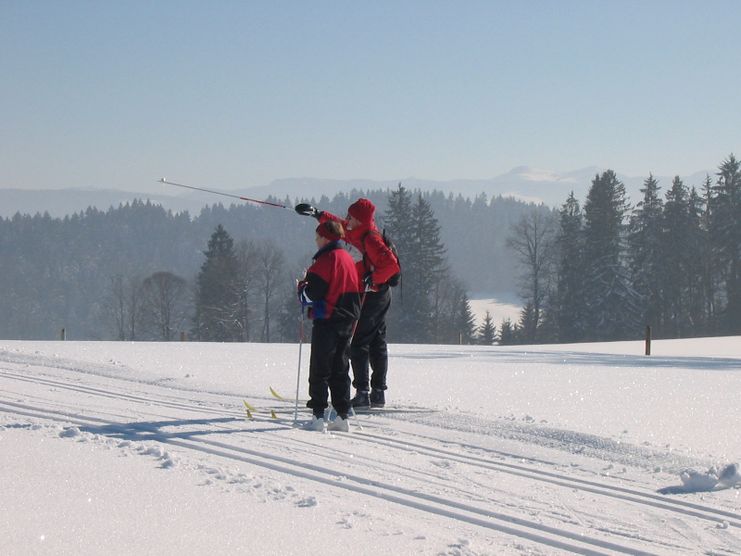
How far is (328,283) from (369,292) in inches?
49.7

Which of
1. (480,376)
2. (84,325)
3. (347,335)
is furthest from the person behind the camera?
(84,325)

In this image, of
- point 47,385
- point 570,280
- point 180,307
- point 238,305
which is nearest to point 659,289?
point 570,280

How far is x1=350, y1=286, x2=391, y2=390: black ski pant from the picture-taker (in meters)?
8.83

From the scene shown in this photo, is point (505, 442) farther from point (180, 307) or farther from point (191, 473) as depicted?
point (180, 307)

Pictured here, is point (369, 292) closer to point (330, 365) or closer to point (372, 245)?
point (372, 245)

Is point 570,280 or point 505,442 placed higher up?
point 570,280

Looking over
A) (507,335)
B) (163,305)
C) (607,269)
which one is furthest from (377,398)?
(163,305)

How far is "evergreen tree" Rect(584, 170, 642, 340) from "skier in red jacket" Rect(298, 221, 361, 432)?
5065 centimetres

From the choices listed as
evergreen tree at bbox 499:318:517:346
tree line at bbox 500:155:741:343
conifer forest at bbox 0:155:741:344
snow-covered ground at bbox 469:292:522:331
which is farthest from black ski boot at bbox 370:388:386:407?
snow-covered ground at bbox 469:292:522:331

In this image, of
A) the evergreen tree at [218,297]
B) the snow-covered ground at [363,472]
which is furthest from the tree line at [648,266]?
the snow-covered ground at [363,472]

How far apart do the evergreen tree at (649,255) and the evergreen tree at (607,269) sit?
95 cm

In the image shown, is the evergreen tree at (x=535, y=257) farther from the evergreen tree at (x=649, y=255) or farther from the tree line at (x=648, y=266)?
the evergreen tree at (x=649, y=255)

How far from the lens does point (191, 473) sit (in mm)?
5672

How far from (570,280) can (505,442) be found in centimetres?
5566
